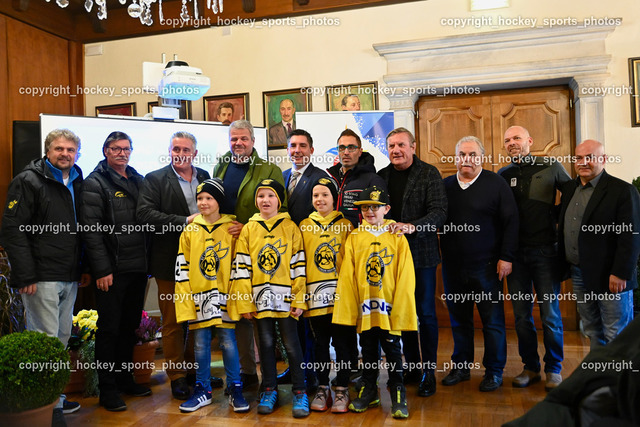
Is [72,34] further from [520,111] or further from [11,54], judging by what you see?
[520,111]

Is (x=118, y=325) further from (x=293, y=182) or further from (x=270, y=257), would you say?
(x=293, y=182)

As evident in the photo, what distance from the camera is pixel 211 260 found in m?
3.05

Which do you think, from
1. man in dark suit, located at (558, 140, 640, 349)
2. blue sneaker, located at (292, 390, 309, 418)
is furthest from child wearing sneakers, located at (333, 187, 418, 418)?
man in dark suit, located at (558, 140, 640, 349)

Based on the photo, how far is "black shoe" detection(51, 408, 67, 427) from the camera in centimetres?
272

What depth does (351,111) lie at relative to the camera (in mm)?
4711

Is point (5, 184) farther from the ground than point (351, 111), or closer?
closer

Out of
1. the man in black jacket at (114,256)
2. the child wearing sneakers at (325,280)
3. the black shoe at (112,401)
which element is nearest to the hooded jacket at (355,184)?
the child wearing sneakers at (325,280)

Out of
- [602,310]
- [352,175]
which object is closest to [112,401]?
[352,175]

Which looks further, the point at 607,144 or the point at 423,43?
the point at 423,43

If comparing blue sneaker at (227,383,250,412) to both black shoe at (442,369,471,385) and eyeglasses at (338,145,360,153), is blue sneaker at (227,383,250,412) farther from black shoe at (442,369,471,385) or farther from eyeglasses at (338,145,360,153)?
eyeglasses at (338,145,360,153)

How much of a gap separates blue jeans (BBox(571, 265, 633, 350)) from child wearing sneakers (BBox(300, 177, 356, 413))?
1.31 meters

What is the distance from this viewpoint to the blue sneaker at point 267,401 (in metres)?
2.93

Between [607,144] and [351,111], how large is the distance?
84.4 inches

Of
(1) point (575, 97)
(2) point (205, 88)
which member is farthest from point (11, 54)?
(1) point (575, 97)
